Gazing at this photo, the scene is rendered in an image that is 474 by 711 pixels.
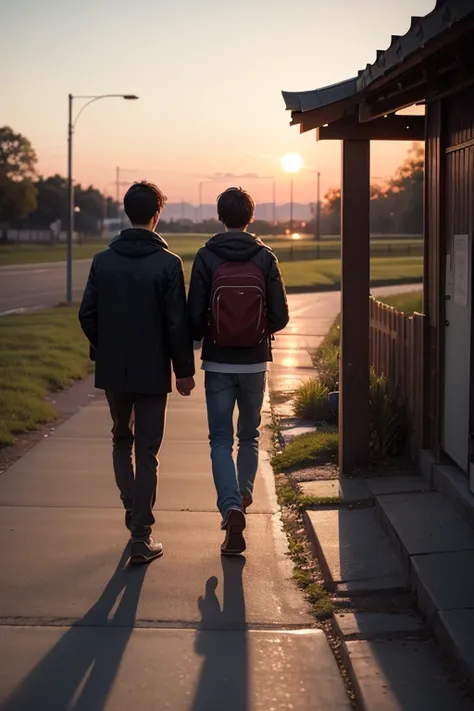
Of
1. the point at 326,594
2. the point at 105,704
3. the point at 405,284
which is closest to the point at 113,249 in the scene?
the point at 326,594

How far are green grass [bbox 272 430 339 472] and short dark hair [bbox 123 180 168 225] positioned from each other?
294 cm

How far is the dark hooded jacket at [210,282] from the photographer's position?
5.64 meters

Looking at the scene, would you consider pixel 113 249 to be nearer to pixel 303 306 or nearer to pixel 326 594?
pixel 326 594

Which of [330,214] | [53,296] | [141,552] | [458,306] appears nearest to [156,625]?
[141,552]

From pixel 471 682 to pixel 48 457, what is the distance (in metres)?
5.03

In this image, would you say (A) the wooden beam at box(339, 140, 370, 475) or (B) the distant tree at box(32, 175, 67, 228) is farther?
(B) the distant tree at box(32, 175, 67, 228)

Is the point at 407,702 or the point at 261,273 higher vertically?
the point at 261,273

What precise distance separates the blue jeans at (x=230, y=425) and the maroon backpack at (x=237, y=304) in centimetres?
24

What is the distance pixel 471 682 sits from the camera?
12.9 feet

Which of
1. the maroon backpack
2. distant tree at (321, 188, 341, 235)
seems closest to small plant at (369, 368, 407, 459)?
the maroon backpack

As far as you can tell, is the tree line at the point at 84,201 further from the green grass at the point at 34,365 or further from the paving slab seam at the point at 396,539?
the paving slab seam at the point at 396,539

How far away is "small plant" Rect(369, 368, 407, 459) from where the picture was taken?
7.45 m

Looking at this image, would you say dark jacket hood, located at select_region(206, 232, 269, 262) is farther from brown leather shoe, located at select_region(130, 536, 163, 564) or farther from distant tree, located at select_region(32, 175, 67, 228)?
distant tree, located at select_region(32, 175, 67, 228)

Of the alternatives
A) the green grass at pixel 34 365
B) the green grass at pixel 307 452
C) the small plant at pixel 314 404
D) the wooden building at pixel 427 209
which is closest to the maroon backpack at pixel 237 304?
the wooden building at pixel 427 209
